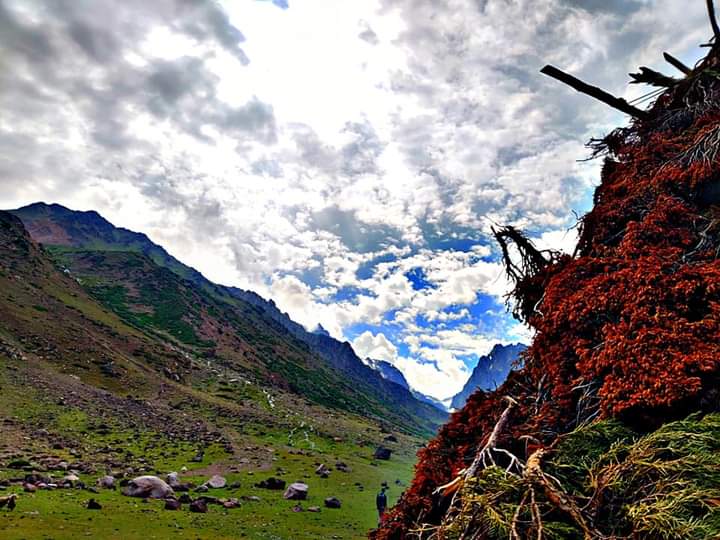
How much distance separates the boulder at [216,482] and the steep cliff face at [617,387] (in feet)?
81.3

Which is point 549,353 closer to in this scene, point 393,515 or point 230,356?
point 393,515

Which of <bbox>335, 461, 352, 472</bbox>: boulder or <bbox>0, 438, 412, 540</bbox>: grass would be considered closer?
<bbox>0, 438, 412, 540</bbox>: grass

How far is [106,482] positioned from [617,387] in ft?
90.2

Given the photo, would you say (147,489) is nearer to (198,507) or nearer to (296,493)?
(198,507)

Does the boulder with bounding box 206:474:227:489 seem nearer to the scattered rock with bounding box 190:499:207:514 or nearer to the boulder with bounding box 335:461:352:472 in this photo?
the scattered rock with bounding box 190:499:207:514

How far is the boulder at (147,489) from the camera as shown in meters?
21.8

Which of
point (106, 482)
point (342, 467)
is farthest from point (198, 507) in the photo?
point (342, 467)

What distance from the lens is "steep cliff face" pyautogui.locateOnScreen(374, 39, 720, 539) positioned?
412 cm

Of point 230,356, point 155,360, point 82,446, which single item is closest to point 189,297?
point 230,356

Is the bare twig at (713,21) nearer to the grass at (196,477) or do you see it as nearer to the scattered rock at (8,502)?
the grass at (196,477)

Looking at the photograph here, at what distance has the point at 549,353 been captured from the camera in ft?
23.7


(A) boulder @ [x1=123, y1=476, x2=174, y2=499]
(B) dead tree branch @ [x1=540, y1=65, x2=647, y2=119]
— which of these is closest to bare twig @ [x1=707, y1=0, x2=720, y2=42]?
(B) dead tree branch @ [x1=540, y1=65, x2=647, y2=119]

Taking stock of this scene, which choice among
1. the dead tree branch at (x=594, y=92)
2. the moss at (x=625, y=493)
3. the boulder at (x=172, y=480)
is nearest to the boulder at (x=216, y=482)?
the boulder at (x=172, y=480)

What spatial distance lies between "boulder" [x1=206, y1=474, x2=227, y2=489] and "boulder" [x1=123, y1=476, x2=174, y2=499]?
4464mm
